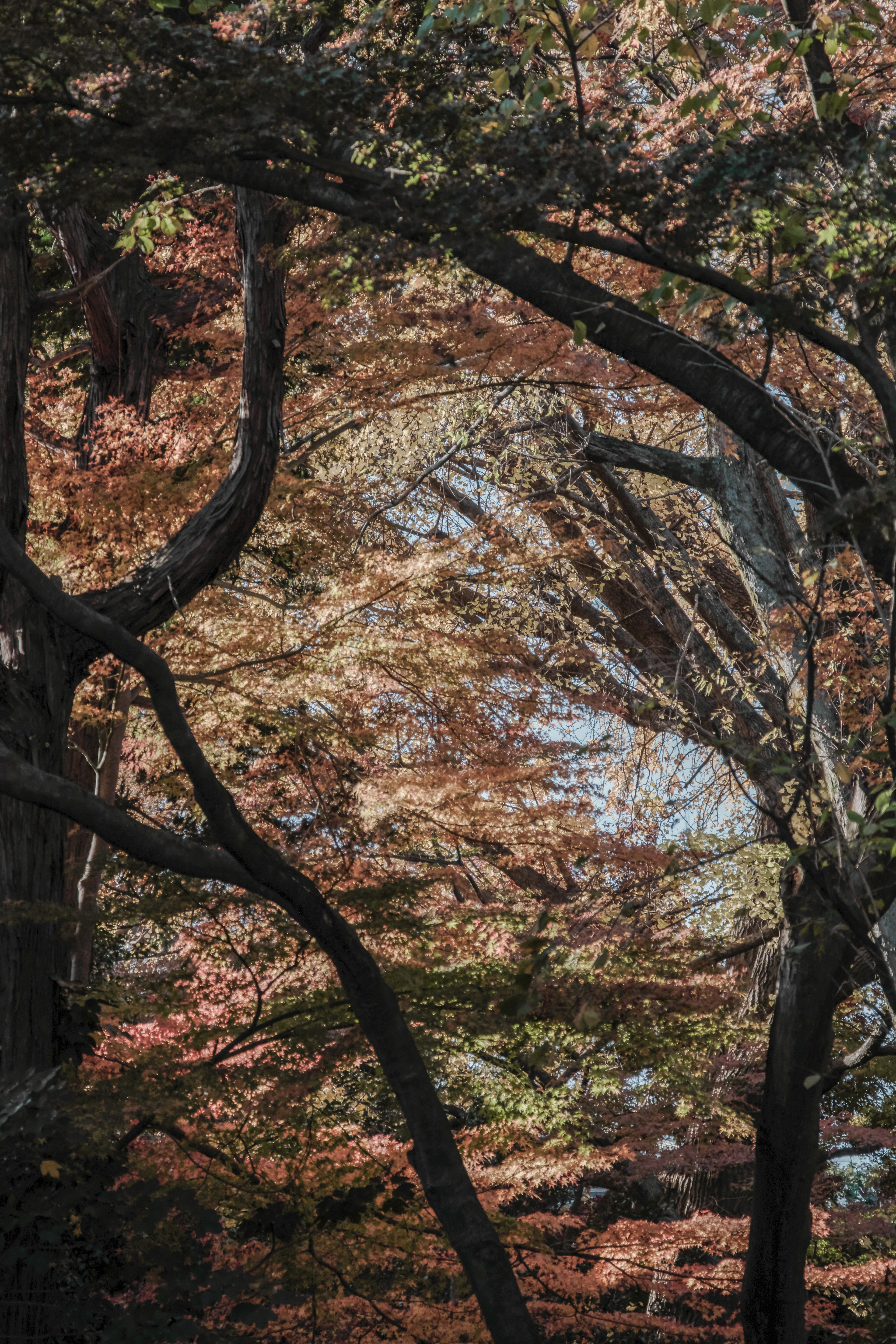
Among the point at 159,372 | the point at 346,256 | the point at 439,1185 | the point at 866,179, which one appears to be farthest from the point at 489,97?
the point at 159,372

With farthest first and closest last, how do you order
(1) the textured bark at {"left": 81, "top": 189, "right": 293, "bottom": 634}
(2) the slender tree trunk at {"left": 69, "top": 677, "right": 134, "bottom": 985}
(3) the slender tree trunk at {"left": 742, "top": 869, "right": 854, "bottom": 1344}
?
(2) the slender tree trunk at {"left": 69, "top": 677, "right": 134, "bottom": 985}
(1) the textured bark at {"left": 81, "top": 189, "right": 293, "bottom": 634}
(3) the slender tree trunk at {"left": 742, "top": 869, "right": 854, "bottom": 1344}

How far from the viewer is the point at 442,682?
7.43m

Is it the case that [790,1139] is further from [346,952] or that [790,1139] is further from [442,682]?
[442,682]

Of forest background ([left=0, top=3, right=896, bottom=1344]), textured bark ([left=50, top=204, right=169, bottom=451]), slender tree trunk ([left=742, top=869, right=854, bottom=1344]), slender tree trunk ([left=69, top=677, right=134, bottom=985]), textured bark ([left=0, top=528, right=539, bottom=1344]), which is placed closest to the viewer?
forest background ([left=0, top=3, right=896, bottom=1344])

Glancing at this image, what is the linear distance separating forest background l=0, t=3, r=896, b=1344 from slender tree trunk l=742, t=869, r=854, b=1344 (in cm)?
3

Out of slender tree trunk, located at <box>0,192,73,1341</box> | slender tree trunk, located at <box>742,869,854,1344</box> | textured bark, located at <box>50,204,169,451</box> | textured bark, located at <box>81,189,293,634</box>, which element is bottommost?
slender tree trunk, located at <box>742,869,854,1344</box>

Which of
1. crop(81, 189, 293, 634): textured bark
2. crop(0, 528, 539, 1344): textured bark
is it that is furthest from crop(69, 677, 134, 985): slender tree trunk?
crop(0, 528, 539, 1344): textured bark

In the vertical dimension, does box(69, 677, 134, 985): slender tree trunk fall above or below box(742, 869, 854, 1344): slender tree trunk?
above

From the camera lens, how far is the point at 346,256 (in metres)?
3.69

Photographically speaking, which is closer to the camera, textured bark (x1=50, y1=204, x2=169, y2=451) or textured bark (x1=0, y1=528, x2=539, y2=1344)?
textured bark (x1=0, y1=528, x2=539, y2=1344)

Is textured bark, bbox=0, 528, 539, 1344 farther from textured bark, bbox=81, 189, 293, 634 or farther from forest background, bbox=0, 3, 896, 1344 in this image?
textured bark, bbox=81, 189, 293, 634

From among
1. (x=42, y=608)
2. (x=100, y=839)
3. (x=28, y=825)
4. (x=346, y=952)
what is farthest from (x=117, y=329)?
(x=346, y=952)

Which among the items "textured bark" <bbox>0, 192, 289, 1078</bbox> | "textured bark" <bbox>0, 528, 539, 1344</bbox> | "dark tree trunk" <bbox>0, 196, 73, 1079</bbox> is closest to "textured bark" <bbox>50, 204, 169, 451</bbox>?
"textured bark" <bbox>0, 192, 289, 1078</bbox>

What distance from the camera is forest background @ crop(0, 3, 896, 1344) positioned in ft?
11.3
